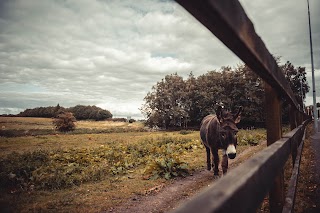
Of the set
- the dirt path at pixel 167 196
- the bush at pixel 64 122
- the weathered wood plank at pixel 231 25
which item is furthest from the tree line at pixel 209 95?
the weathered wood plank at pixel 231 25

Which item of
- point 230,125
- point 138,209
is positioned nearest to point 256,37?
point 230,125

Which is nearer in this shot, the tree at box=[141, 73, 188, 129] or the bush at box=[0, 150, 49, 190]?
the bush at box=[0, 150, 49, 190]

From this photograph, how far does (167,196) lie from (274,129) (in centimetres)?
478

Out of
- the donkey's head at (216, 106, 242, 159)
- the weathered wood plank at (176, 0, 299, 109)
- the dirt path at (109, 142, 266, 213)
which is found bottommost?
the dirt path at (109, 142, 266, 213)

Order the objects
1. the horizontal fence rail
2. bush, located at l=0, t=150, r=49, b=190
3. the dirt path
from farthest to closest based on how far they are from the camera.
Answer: bush, located at l=0, t=150, r=49, b=190, the dirt path, the horizontal fence rail

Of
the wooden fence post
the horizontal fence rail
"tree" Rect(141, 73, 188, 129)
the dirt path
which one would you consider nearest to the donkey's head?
the dirt path

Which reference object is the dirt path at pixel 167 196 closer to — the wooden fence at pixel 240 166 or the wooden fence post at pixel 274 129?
the wooden fence post at pixel 274 129

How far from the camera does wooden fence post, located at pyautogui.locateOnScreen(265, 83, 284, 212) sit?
2371 mm

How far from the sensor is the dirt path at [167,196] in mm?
5672

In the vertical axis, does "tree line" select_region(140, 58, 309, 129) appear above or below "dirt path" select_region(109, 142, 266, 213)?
→ above

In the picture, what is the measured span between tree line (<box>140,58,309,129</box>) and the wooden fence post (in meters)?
39.7

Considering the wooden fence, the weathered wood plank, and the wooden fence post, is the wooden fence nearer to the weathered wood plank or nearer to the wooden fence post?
the weathered wood plank

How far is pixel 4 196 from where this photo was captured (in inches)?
264

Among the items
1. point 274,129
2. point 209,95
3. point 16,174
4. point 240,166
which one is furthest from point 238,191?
point 209,95
